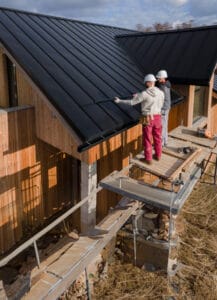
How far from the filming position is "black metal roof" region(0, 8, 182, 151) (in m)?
7.95

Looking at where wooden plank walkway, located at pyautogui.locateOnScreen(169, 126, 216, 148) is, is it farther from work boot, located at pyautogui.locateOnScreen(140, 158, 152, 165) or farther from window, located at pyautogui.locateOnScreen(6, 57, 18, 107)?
window, located at pyautogui.locateOnScreen(6, 57, 18, 107)

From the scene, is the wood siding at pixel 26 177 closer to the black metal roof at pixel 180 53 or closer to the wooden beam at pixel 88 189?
the wooden beam at pixel 88 189

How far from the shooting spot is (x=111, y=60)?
1188 cm

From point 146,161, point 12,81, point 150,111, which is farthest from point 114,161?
point 12,81

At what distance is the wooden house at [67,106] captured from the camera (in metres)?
8.21

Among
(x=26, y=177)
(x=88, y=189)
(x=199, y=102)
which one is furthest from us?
(x=199, y=102)

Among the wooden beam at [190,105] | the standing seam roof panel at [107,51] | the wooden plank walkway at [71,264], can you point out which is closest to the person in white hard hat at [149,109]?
the wooden plank walkway at [71,264]

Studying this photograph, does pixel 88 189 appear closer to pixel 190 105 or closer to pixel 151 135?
pixel 151 135

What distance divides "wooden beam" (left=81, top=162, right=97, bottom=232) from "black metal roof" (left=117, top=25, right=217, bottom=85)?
508 centimetres

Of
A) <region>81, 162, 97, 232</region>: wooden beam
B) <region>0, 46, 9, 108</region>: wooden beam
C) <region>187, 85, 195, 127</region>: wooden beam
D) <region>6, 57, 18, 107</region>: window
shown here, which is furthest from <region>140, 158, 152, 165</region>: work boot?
<region>187, 85, 195, 127</region>: wooden beam

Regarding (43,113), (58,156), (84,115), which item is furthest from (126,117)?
(58,156)

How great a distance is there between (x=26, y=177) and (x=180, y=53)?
728 cm

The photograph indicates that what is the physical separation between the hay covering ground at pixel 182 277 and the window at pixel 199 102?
5.06 meters

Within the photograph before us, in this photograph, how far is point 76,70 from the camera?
9.68 m
